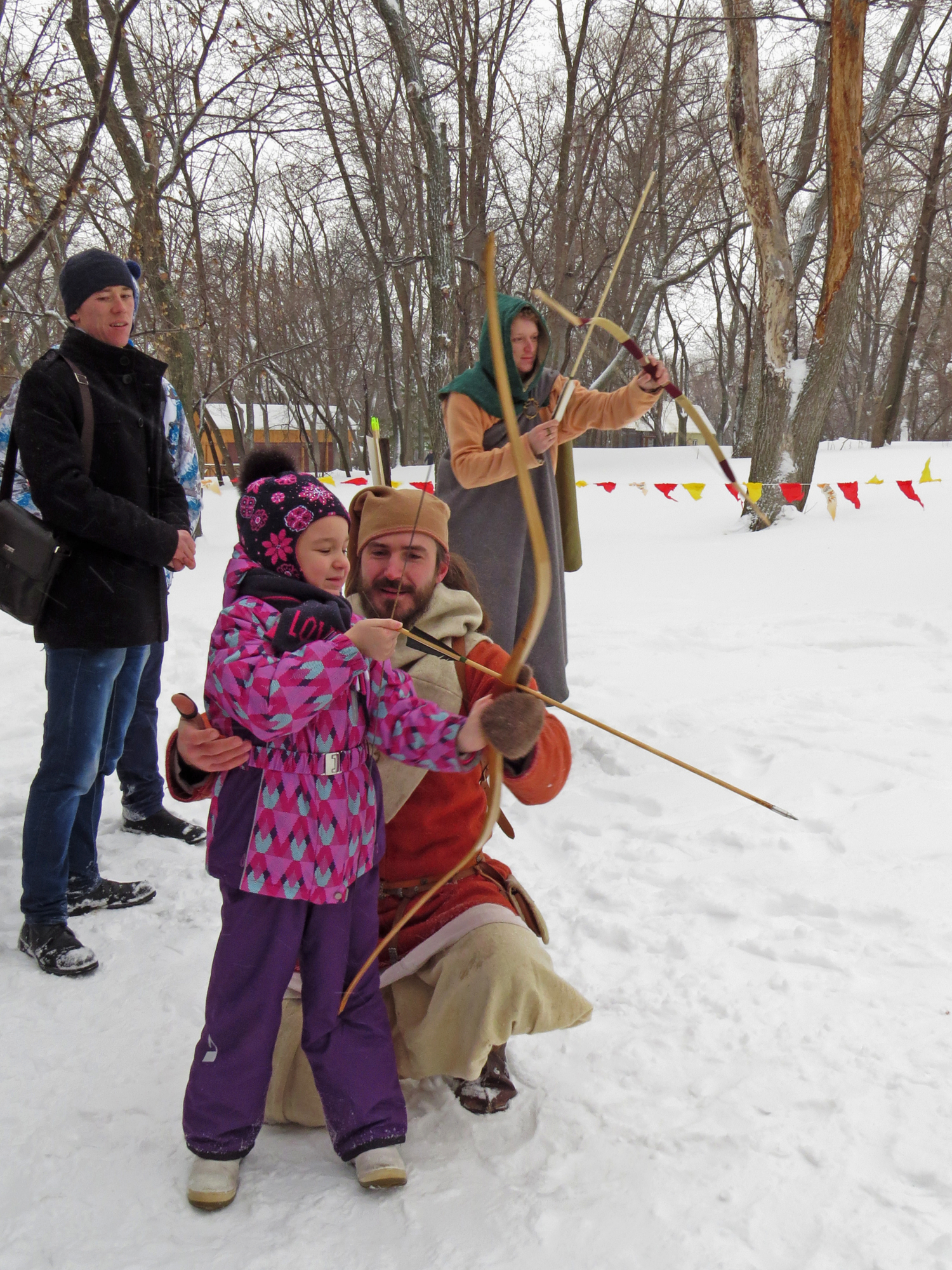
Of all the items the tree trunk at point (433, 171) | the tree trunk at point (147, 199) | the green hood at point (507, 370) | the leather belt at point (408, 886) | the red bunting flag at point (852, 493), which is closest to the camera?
the leather belt at point (408, 886)

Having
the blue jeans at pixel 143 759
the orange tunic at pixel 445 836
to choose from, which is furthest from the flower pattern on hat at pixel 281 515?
the blue jeans at pixel 143 759

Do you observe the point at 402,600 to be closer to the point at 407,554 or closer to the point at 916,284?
the point at 407,554

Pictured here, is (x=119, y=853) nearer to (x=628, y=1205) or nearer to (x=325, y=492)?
(x=325, y=492)

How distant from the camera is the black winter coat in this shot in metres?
2.34

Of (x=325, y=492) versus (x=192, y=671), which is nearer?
(x=325, y=492)

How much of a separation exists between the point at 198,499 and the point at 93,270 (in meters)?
0.87

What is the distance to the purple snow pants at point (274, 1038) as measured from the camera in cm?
170

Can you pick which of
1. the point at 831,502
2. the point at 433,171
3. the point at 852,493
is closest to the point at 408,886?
the point at 831,502

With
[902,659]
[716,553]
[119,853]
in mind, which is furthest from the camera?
[716,553]

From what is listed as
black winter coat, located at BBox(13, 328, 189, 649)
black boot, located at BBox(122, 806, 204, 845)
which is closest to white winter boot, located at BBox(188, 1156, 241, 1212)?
black winter coat, located at BBox(13, 328, 189, 649)

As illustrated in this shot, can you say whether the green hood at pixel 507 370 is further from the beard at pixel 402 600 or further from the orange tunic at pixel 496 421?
the beard at pixel 402 600

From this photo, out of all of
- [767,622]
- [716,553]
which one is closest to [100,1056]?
[767,622]

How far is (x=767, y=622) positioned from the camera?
18.5 ft

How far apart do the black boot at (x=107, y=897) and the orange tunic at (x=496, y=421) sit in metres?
1.63
